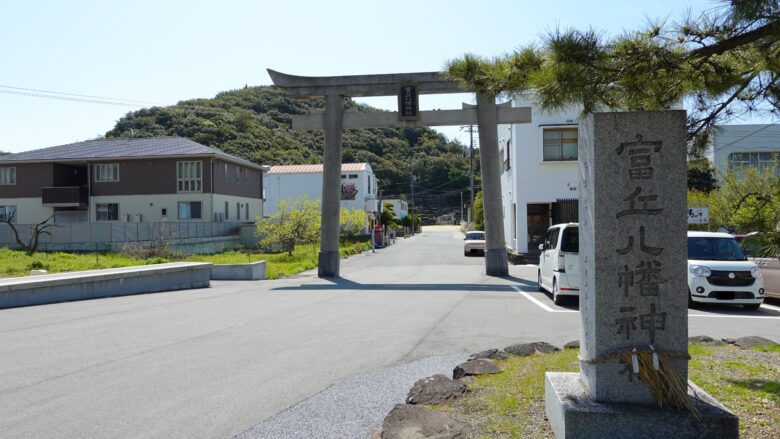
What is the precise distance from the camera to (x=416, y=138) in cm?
12088

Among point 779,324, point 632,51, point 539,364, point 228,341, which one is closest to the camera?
point 632,51

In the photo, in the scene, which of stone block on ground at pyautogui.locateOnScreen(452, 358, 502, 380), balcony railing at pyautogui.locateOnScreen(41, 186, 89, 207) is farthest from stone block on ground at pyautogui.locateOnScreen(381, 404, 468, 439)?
balcony railing at pyautogui.locateOnScreen(41, 186, 89, 207)

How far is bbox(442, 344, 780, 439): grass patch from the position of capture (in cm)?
442

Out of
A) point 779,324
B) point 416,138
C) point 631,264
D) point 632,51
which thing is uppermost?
point 416,138

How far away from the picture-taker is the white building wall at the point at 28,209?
134 ft

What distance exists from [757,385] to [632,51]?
3303mm

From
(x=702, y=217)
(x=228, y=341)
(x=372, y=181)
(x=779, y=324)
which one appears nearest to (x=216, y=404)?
(x=228, y=341)

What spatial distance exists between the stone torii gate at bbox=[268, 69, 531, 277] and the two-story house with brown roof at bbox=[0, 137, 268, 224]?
1958 cm

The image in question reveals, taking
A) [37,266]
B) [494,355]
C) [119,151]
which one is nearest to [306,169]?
[119,151]

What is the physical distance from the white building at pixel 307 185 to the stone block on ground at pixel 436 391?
54290 mm

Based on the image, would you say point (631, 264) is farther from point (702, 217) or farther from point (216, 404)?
point (702, 217)

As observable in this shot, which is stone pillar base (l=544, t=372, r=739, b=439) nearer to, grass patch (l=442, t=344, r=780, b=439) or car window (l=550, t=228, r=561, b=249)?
grass patch (l=442, t=344, r=780, b=439)

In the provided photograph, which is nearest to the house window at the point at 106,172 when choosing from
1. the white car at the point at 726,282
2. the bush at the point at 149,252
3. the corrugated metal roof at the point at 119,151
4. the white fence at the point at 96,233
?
the corrugated metal roof at the point at 119,151

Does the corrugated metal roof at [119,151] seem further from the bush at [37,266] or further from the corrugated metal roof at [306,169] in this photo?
the bush at [37,266]
